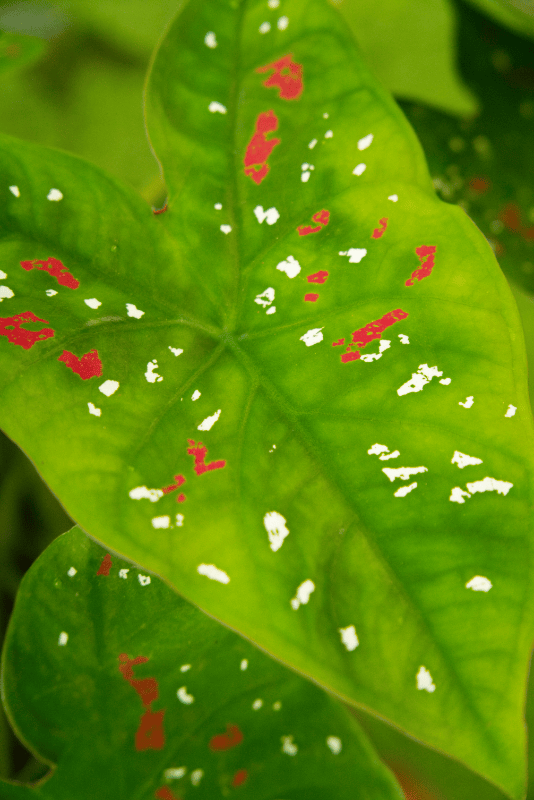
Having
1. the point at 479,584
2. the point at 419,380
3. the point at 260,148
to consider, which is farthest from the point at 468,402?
the point at 260,148

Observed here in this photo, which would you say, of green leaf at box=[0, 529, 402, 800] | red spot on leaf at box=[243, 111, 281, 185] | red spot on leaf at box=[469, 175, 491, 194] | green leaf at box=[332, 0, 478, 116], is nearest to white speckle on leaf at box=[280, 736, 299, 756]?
green leaf at box=[0, 529, 402, 800]

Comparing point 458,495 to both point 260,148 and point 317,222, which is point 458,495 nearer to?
point 317,222

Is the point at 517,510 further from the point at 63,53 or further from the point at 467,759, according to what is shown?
the point at 63,53

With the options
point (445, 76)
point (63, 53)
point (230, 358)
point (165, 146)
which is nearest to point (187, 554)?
point (230, 358)

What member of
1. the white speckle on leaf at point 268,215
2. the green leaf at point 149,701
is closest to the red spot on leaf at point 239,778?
the green leaf at point 149,701

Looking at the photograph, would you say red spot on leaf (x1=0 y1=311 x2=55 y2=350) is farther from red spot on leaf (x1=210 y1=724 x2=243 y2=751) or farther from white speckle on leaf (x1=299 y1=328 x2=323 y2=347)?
red spot on leaf (x1=210 y1=724 x2=243 y2=751)
